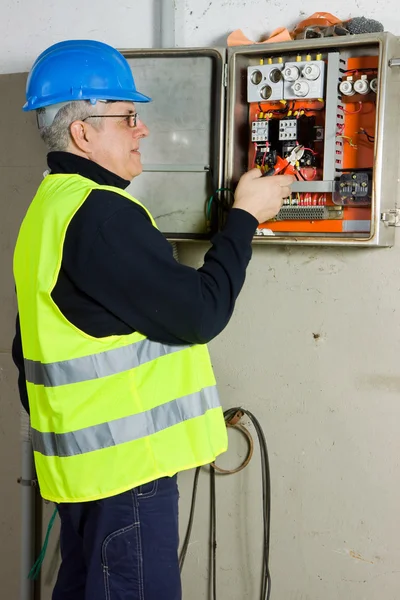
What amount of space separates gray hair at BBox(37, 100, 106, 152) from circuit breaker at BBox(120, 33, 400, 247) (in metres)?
0.34

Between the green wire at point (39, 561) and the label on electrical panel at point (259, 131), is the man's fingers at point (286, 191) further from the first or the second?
the green wire at point (39, 561)

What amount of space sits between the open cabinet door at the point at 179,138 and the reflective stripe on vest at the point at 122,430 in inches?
19.8

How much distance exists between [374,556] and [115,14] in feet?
5.04

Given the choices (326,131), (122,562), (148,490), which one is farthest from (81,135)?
(122,562)

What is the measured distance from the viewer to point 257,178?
4.95 feet

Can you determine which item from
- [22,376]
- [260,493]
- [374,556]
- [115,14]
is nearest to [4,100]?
[115,14]

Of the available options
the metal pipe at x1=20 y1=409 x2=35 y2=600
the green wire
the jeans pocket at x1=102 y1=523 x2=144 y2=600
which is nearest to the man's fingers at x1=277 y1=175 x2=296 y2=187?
the jeans pocket at x1=102 y1=523 x2=144 y2=600

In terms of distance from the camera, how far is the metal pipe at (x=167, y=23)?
1782 millimetres

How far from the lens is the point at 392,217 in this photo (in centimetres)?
159

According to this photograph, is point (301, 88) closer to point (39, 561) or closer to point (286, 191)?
point (286, 191)

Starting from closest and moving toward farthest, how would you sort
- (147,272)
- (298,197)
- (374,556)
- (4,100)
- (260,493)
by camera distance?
(147,272), (298,197), (374,556), (260,493), (4,100)

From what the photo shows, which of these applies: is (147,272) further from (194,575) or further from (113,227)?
(194,575)

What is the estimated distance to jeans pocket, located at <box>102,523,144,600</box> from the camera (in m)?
1.30

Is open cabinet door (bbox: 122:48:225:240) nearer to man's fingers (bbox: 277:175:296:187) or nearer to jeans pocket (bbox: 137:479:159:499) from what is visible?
man's fingers (bbox: 277:175:296:187)
